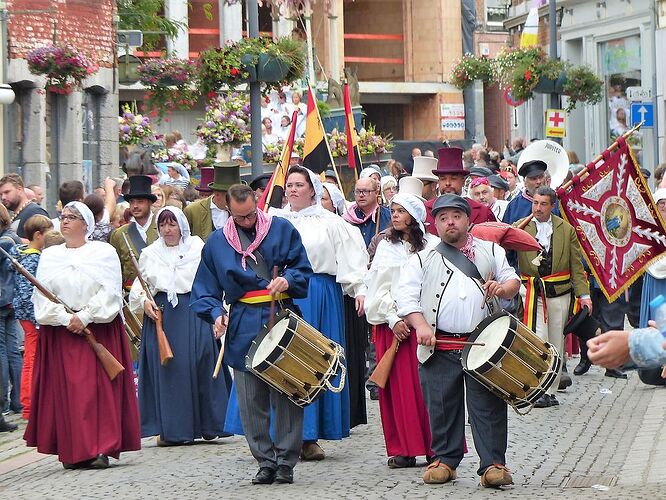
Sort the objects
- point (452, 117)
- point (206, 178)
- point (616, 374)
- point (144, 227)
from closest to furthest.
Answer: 1. point (144, 227)
2. point (616, 374)
3. point (206, 178)
4. point (452, 117)

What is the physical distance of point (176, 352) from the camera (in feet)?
41.7

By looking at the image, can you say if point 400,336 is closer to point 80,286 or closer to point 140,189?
point 80,286

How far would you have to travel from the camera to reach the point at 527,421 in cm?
1315

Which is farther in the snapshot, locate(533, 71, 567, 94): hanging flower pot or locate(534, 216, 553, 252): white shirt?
locate(533, 71, 567, 94): hanging flower pot

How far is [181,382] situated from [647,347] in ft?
23.0

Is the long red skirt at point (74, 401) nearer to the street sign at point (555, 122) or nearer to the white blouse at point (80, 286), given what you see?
the white blouse at point (80, 286)

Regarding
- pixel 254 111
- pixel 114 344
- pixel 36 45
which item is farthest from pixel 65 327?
pixel 36 45

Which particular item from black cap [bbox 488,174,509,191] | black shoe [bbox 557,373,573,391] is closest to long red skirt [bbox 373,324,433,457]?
black shoe [bbox 557,373,573,391]

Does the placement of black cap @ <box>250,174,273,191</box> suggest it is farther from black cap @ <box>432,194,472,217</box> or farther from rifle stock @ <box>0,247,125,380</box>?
black cap @ <box>432,194,472,217</box>

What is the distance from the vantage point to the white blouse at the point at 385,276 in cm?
1106

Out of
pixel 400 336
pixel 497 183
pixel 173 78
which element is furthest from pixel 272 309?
pixel 173 78

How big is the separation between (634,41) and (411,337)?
28.8 meters

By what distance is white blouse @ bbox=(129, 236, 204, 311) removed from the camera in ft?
41.1

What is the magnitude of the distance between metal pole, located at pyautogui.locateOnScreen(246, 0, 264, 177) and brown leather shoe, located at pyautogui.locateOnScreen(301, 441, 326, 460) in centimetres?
982
